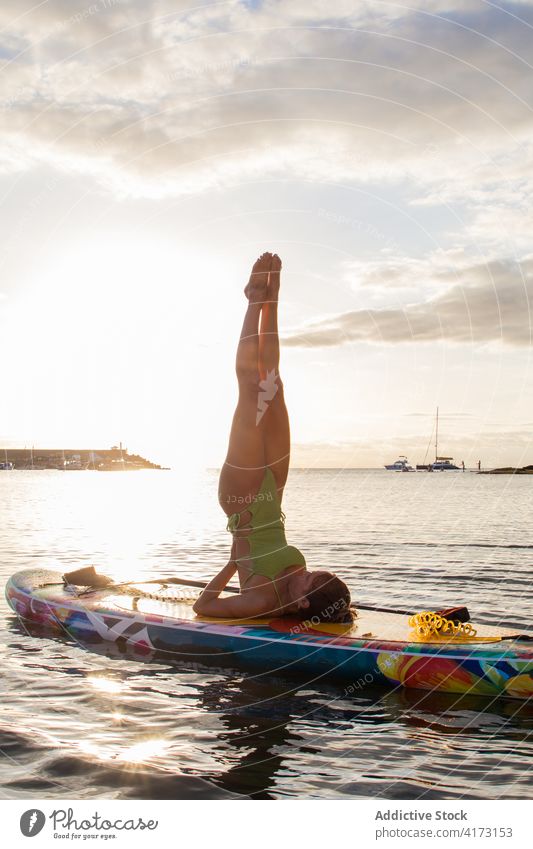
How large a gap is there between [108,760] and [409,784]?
2704 mm

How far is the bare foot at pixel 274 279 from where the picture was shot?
30.3 feet

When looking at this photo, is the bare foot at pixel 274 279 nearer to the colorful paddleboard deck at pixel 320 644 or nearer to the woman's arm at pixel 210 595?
the woman's arm at pixel 210 595

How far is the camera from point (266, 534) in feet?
32.2

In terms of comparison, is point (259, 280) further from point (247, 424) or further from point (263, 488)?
point (263, 488)

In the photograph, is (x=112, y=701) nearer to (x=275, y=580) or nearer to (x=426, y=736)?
(x=275, y=580)

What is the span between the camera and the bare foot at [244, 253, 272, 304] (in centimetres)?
920

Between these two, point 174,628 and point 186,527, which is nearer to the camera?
point 174,628
